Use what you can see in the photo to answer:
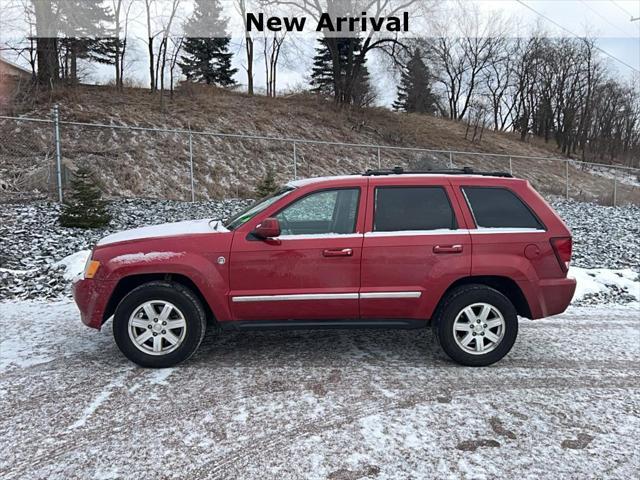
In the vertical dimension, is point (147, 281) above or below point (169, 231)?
below

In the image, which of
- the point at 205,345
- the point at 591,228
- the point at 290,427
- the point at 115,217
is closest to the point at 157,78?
the point at 115,217

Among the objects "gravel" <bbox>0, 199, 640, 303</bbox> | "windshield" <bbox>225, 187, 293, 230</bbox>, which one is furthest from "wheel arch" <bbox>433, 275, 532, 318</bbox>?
"gravel" <bbox>0, 199, 640, 303</bbox>

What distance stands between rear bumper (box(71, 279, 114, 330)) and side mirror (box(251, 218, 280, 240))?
1.39 metres

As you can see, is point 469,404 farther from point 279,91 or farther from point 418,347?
point 279,91

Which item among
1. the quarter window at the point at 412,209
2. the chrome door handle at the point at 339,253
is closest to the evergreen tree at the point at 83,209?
the chrome door handle at the point at 339,253

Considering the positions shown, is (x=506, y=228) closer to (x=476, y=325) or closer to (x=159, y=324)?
(x=476, y=325)

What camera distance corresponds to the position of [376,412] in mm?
3523

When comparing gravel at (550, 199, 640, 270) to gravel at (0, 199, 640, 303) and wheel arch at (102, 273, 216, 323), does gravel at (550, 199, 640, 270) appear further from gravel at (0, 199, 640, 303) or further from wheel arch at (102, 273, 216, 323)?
wheel arch at (102, 273, 216, 323)

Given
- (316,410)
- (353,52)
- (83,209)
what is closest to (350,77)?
(353,52)

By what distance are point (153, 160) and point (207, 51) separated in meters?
22.8

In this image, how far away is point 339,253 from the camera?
423 centimetres

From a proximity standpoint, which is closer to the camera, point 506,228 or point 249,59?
point 506,228

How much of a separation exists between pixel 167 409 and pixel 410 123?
34.3 meters

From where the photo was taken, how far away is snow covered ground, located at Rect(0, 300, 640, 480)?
9.50ft
